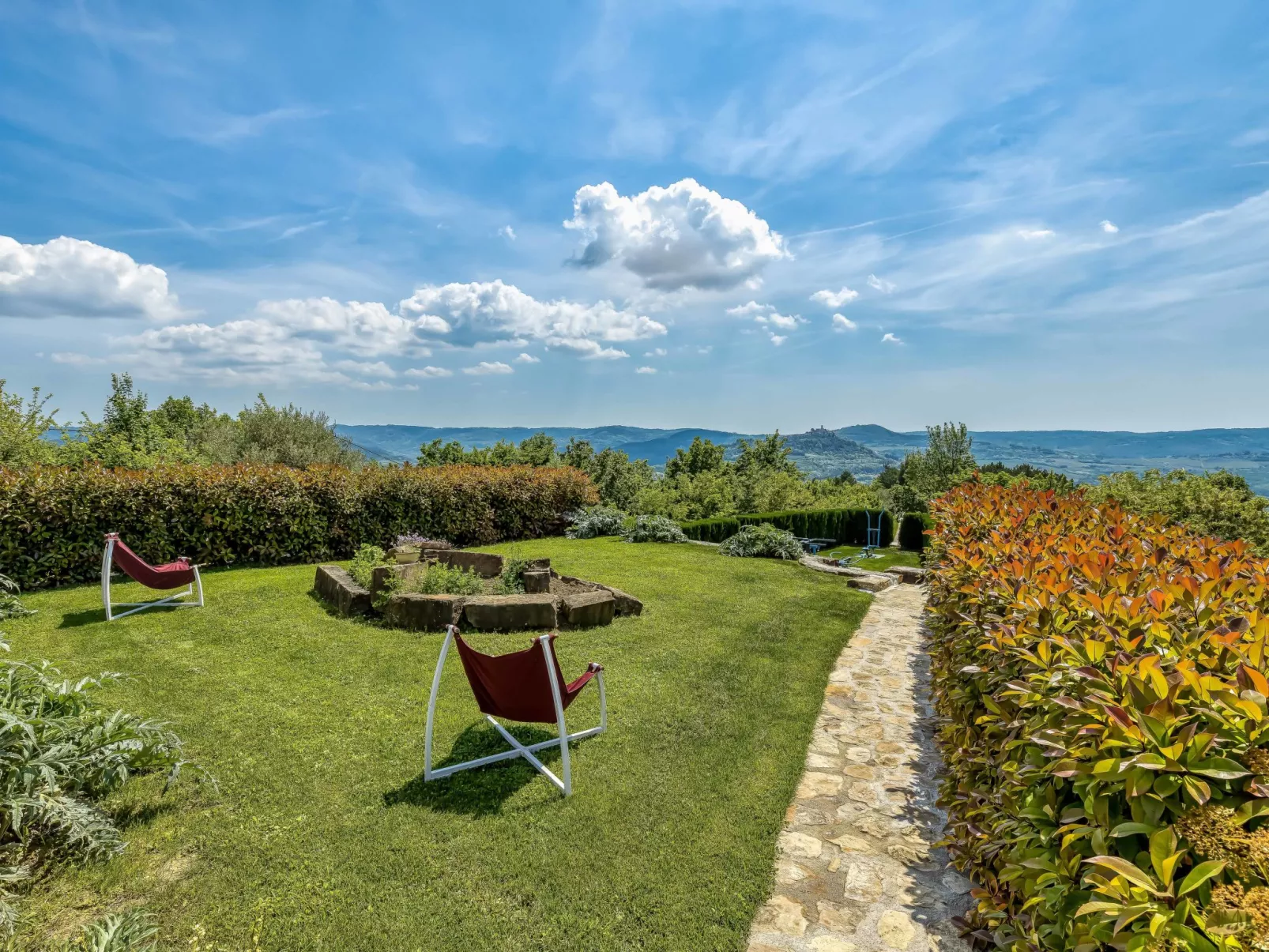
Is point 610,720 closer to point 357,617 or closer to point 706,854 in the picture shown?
point 706,854

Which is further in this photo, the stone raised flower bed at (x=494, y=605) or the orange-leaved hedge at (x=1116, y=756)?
the stone raised flower bed at (x=494, y=605)

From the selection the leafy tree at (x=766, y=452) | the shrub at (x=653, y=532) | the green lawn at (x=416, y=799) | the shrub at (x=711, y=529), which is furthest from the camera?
the leafy tree at (x=766, y=452)

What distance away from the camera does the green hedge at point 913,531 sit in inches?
617

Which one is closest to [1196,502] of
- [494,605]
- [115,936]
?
[494,605]

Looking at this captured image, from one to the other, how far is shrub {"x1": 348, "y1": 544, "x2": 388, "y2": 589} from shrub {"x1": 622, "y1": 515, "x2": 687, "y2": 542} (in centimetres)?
602

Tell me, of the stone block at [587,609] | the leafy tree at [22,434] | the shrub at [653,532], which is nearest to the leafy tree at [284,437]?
the leafy tree at [22,434]

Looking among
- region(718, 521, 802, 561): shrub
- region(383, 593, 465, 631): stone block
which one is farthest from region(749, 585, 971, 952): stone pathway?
region(718, 521, 802, 561): shrub

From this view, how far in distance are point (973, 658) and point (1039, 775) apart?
5.00 feet

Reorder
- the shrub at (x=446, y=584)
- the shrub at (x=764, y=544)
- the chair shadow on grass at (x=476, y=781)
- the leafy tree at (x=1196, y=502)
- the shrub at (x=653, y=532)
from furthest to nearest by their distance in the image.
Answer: the shrub at (x=653, y=532)
the shrub at (x=764, y=544)
the leafy tree at (x=1196, y=502)
the shrub at (x=446, y=584)
the chair shadow on grass at (x=476, y=781)

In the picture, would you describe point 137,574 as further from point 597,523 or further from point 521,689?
point 597,523

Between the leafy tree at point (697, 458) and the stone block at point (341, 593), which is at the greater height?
the leafy tree at point (697, 458)

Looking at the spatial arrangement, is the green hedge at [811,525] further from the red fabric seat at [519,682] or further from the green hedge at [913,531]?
the red fabric seat at [519,682]

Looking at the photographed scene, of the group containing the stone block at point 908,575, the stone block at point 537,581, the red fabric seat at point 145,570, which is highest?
the red fabric seat at point 145,570

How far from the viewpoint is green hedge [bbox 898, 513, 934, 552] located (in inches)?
617
